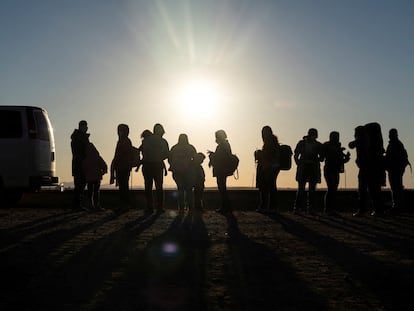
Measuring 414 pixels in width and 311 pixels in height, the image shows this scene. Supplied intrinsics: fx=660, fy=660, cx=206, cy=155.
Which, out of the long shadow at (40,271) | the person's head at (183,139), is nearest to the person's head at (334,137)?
the person's head at (183,139)

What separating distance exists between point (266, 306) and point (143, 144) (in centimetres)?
1018

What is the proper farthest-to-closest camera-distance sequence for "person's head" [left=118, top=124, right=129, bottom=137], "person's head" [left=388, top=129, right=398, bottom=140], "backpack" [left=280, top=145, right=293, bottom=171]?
"person's head" [left=118, top=124, right=129, bottom=137]
"backpack" [left=280, top=145, right=293, bottom=171]
"person's head" [left=388, top=129, right=398, bottom=140]

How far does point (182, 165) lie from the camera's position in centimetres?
1441

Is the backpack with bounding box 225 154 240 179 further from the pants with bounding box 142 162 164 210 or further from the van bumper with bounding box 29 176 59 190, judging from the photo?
the van bumper with bounding box 29 176 59 190

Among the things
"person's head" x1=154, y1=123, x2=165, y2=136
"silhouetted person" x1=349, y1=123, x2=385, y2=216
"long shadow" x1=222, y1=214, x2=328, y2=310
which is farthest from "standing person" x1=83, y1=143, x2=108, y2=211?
"long shadow" x1=222, y1=214, x2=328, y2=310

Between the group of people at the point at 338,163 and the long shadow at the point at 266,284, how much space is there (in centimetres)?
660

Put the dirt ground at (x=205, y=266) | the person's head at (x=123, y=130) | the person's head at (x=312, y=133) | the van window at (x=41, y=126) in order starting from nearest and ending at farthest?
the dirt ground at (x=205, y=266) → the person's head at (x=312, y=133) → the person's head at (x=123, y=130) → the van window at (x=41, y=126)

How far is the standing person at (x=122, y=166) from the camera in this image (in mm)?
14391

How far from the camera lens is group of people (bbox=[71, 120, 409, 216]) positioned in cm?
1355

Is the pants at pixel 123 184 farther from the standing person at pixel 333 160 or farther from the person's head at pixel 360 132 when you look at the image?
the person's head at pixel 360 132

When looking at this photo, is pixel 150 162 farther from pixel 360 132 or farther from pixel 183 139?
pixel 360 132

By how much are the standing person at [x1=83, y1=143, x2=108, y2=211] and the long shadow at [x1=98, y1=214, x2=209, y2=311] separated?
244 inches

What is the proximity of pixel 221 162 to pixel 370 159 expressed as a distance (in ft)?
10.4

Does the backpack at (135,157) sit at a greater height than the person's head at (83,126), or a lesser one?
lesser
